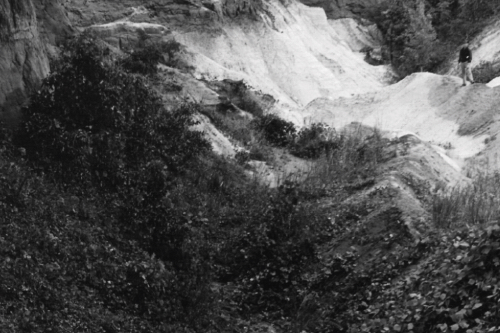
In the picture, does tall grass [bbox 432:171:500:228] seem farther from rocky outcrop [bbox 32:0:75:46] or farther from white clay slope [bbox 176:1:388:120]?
white clay slope [bbox 176:1:388:120]

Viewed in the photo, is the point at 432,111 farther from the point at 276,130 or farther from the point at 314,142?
the point at 276,130

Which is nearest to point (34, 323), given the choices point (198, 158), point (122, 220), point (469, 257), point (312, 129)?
point (122, 220)

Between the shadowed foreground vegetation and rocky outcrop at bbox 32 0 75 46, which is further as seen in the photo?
rocky outcrop at bbox 32 0 75 46

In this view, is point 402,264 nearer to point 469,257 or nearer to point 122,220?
point 469,257

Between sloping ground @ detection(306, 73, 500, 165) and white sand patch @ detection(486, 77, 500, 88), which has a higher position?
white sand patch @ detection(486, 77, 500, 88)

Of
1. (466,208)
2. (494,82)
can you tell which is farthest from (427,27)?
(466,208)

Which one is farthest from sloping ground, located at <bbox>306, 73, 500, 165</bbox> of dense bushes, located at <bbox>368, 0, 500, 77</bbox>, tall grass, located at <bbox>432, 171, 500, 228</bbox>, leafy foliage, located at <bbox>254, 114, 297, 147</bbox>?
dense bushes, located at <bbox>368, 0, 500, 77</bbox>

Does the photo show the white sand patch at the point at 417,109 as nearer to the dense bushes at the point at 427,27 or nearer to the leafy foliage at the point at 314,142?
the leafy foliage at the point at 314,142
